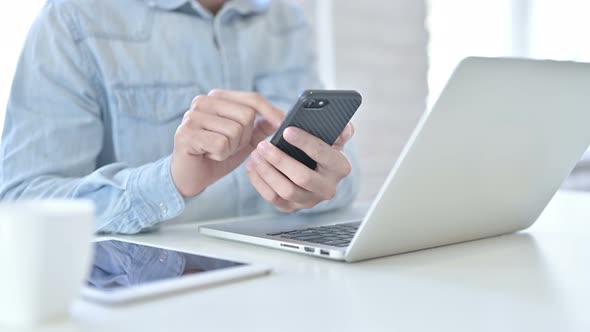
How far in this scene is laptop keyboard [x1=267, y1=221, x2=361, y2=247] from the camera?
76 centimetres

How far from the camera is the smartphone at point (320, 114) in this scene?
2.45ft

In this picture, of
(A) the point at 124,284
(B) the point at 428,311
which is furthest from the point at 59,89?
(B) the point at 428,311

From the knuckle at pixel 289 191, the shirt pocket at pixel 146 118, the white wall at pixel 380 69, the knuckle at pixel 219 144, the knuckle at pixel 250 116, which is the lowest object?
the white wall at pixel 380 69

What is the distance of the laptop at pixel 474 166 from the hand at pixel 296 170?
0.05 meters

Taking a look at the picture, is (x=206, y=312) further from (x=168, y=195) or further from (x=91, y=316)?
(x=168, y=195)

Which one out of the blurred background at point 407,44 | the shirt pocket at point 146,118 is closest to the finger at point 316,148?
Answer: the shirt pocket at point 146,118

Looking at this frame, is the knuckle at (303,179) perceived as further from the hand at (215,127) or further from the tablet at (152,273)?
the tablet at (152,273)

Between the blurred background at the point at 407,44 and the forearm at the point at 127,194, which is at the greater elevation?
the forearm at the point at 127,194

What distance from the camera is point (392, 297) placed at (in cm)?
56

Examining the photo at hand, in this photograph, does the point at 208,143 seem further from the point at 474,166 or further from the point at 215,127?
the point at 474,166

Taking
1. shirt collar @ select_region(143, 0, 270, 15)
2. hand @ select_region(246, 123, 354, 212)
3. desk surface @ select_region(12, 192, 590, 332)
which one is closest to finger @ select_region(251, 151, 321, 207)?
hand @ select_region(246, 123, 354, 212)

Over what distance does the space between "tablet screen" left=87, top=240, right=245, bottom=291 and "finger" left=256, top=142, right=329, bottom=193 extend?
19 centimetres

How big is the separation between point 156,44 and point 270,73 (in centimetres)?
27

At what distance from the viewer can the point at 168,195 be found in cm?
94
